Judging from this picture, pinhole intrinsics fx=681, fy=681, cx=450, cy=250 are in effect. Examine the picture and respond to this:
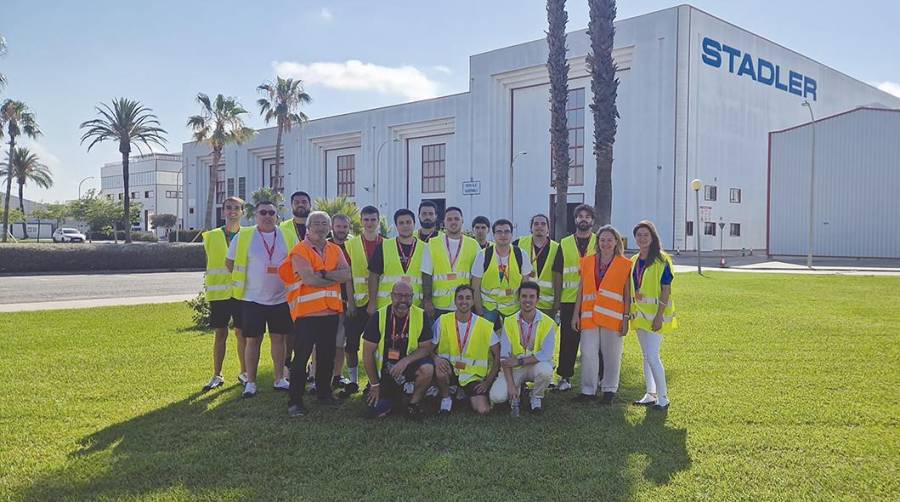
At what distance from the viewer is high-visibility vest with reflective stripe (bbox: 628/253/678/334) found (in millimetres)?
6184

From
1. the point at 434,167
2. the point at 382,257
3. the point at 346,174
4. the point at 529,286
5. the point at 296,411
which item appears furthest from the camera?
the point at 346,174

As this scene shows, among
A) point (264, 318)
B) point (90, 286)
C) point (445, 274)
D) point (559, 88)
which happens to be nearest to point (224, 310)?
point (264, 318)

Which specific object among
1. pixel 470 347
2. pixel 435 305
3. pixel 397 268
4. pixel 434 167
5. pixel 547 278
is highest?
pixel 434 167

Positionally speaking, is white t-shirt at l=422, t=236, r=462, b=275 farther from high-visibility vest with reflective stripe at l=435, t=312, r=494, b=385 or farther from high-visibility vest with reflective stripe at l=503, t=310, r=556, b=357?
high-visibility vest with reflective stripe at l=503, t=310, r=556, b=357

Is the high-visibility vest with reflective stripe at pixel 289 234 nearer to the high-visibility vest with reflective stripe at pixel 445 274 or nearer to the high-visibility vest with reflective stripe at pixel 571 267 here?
the high-visibility vest with reflective stripe at pixel 445 274

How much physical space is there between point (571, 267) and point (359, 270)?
83.0 inches

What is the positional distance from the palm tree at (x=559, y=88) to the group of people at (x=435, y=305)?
8.79 m

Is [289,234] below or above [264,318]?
above

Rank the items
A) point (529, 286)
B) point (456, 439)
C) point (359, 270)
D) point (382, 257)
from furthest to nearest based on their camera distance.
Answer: point (359, 270) → point (382, 257) → point (529, 286) → point (456, 439)

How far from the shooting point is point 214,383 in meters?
6.93

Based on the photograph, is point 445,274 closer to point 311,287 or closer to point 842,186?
point 311,287

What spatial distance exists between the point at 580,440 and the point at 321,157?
5950 cm

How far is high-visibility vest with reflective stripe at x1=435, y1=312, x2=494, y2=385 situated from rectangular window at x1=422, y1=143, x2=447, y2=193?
48075mm

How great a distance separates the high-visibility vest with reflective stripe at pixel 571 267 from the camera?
268 inches
